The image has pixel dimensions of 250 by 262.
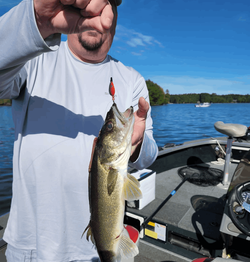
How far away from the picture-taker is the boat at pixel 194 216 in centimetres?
256

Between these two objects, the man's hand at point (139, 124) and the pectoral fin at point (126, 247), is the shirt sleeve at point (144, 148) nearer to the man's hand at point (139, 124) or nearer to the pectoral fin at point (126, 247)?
the man's hand at point (139, 124)

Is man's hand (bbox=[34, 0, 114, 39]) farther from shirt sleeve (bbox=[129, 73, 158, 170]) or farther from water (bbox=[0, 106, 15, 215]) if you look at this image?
water (bbox=[0, 106, 15, 215])

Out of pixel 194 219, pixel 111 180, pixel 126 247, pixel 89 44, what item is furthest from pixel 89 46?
pixel 194 219

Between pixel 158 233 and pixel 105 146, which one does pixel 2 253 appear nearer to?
pixel 105 146

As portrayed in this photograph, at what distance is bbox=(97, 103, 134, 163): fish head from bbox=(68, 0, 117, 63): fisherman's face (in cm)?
56

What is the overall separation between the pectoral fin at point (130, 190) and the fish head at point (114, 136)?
173 millimetres

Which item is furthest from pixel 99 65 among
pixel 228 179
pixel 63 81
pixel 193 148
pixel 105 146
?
pixel 193 148

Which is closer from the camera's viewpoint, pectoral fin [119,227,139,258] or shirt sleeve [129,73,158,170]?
pectoral fin [119,227,139,258]

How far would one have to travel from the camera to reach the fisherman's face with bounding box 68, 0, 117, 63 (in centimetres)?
141

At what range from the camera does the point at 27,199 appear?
1.44m

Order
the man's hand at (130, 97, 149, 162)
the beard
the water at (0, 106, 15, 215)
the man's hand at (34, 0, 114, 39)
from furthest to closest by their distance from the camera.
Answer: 1. the water at (0, 106, 15, 215)
2. the beard
3. the man's hand at (130, 97, 149, 162)
4. the man's hand at (34, 0, 114, 39)

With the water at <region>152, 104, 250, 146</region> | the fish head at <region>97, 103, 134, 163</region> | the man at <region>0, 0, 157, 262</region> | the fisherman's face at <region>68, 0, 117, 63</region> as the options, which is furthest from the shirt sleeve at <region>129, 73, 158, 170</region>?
the water at <region>152, 104, 250, 146</region>

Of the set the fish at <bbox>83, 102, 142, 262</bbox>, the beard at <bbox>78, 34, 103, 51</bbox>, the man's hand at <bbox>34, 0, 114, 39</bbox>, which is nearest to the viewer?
the man's hand at <bbox>34, 0, 114, 39</bbox>

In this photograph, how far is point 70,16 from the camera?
83 cm
